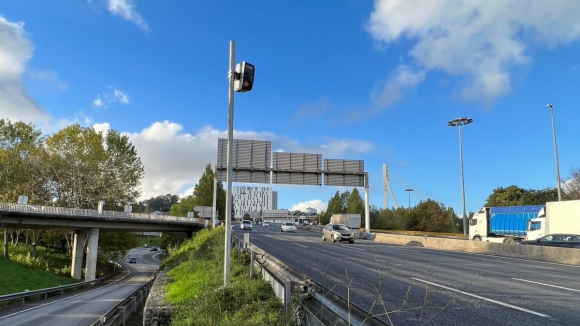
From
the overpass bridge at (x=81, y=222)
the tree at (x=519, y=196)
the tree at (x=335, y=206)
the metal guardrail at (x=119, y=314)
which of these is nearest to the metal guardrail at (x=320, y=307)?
the metal guardrail at (x=119, y=314)

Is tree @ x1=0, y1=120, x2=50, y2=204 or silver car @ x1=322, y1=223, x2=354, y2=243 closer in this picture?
silver car @ x1=322, y1=223, x2=354, y2=243

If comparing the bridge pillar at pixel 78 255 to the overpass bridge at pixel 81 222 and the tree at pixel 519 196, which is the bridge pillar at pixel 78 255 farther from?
the tree at pixel 519 196

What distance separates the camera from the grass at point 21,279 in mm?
31436

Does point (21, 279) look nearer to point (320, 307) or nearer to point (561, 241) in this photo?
point (320, 307)

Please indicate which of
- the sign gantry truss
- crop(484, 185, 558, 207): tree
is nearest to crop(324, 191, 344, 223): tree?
crop(484, 185, 558, 207): tree

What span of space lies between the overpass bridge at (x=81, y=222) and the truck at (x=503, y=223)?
41138 mm

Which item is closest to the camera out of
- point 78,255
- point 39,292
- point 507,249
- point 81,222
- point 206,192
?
point 507,249

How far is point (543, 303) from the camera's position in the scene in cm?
748

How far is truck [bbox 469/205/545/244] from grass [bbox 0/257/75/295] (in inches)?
1644

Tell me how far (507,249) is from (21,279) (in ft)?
132

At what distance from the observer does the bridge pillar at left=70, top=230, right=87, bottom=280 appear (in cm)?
4797

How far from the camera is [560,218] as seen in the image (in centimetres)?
2553

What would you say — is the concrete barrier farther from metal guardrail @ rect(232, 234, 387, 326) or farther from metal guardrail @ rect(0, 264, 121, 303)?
metal guardrail @ rect(0, 264, 121, 303)

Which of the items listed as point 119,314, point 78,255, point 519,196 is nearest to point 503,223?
point 119,314
